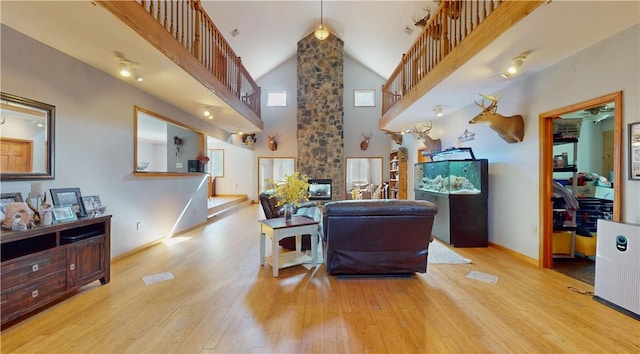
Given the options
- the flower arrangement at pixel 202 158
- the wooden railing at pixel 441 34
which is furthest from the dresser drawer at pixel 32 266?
the wooden railing at pixel 441 34

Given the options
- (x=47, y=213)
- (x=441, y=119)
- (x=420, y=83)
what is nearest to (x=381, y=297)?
(x=47, y=213)

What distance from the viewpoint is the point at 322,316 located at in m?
2.21

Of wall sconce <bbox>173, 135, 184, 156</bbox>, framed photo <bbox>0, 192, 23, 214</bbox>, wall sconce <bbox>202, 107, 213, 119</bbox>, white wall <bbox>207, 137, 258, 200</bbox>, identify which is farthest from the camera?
white wall <bbox>207, 137, 258, 200</bbox>

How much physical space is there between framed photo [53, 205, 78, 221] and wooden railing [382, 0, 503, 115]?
4.42 meters

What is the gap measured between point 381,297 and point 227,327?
54.1 inches

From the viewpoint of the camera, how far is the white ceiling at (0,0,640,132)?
212 cm

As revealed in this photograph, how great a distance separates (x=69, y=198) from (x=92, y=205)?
23 centimetres

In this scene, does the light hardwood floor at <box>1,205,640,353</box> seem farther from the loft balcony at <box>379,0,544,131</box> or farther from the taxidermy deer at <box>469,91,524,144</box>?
the loft balcony at <box>379,0,544,131</box>

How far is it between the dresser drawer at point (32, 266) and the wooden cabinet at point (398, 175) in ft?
24.5

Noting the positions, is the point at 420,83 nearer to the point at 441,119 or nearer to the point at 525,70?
the point at 525,70

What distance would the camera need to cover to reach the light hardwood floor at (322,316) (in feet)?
6.04

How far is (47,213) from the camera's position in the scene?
2.35 metres

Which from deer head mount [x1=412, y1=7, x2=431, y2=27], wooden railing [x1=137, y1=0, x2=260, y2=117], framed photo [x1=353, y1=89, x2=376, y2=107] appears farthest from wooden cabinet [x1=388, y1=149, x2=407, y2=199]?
wooden railing [x1=137, y1=0, x2=260, y2=117]

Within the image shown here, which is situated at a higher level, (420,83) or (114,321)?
(420,83)
